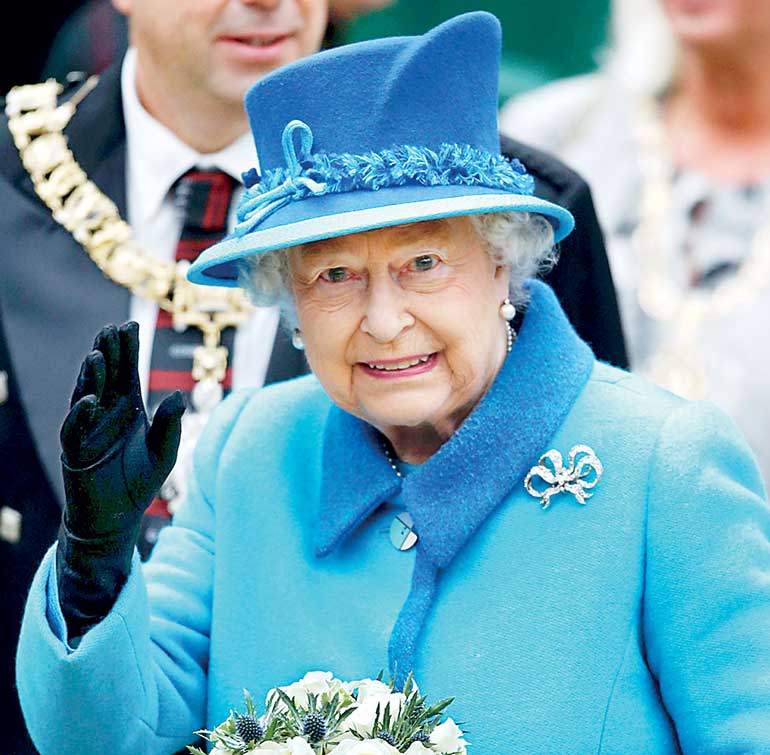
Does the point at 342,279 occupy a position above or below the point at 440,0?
above

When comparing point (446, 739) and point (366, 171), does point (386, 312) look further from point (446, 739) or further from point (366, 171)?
point (446, 739)

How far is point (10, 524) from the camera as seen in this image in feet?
11.8

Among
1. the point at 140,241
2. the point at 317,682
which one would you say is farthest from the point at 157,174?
the point at 317,682

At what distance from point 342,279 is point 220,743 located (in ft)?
2.41

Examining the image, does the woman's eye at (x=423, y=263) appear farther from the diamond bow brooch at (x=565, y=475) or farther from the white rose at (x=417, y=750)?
the white rose at (x=417, y=750)

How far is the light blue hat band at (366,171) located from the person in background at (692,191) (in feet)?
7.32

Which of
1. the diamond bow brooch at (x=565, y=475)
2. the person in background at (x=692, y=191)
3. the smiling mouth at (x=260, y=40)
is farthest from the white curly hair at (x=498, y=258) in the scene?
the person in background at (x=692, y=191)

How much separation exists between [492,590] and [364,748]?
Result: 440mm

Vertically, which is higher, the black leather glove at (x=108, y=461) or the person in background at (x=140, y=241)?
the black leather glove at (x=108, y=461)

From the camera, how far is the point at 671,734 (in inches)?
98.9

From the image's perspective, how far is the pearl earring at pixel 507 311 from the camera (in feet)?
8.87

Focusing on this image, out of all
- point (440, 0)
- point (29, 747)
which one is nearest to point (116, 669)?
point (29, 747)

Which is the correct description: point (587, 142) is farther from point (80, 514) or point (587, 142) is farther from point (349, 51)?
point (80, 514)

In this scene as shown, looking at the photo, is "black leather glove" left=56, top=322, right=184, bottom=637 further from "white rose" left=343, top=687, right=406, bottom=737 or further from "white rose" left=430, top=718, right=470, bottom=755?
→ "white rose" left=430, top=718, right=470, bottom=755
